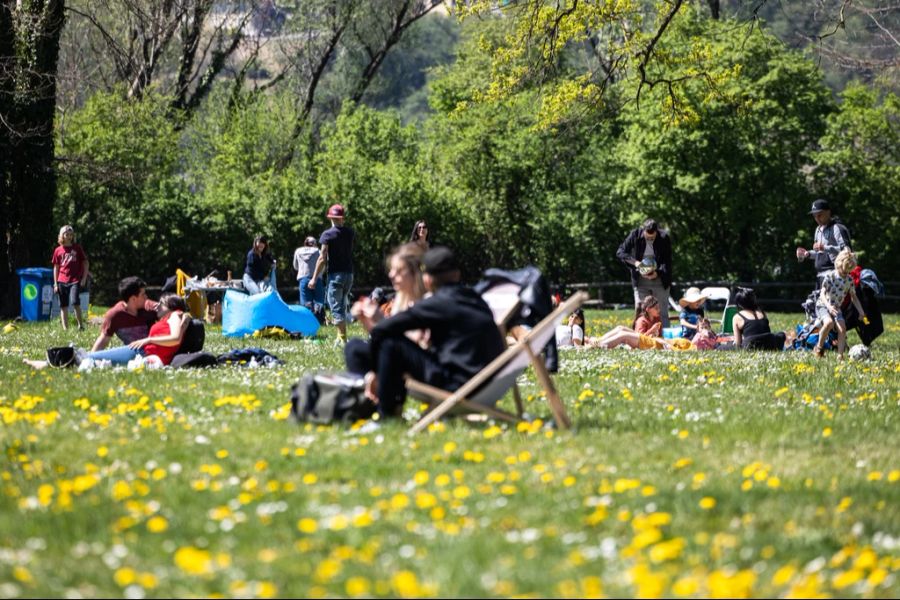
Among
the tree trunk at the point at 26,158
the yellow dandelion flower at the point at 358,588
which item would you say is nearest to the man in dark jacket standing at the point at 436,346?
the yellow dandelion flower at the point at 358,588

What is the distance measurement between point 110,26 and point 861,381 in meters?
37.4

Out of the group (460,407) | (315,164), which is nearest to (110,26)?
(315,164)

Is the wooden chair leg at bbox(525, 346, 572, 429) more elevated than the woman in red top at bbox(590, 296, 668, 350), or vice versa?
the wooden chair leg at bbox(525, 346, 572, 429)

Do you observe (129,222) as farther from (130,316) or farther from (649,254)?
(130,316)

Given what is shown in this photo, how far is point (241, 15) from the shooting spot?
4969 cm

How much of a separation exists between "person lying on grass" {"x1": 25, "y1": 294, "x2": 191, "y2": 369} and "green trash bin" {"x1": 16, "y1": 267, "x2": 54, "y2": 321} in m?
13.5

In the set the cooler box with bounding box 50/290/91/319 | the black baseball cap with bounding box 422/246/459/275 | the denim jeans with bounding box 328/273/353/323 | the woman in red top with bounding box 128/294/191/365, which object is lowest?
the cooler box with bounding box 50/290/91/319

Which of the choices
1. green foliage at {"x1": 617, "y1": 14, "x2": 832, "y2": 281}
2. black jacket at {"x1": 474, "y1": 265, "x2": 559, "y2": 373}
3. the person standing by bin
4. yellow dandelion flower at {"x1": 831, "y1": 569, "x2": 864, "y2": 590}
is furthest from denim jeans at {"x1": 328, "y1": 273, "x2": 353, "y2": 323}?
green foliage at {"x1": 617, "y1": 14, "x2": 832, "y2": 281}

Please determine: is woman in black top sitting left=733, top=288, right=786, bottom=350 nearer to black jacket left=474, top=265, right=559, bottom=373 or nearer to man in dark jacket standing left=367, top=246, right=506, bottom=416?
black jacket left=474, top=265, right=559, bottom=373

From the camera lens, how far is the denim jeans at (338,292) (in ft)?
62.9

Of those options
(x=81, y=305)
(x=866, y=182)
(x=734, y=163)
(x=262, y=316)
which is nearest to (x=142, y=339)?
(x=262, y=316)

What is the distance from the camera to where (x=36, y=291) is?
26.0 metres

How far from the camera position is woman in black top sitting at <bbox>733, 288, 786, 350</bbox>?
18172 mm

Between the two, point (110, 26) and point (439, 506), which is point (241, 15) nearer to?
point (110, 26)
